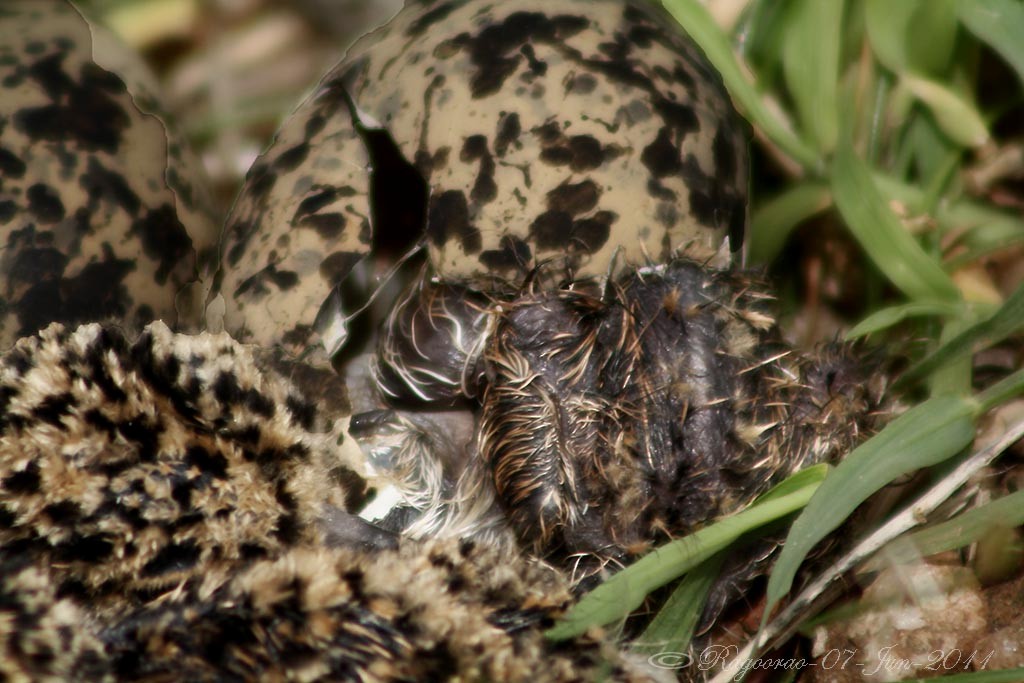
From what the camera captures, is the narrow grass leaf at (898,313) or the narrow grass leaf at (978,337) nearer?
the narrow grass leaf at (978,337)

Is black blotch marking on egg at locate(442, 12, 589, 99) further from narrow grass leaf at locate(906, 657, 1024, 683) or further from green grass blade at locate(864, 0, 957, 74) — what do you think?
narrow grass leaf at locate(906, 657, 1024, 683)

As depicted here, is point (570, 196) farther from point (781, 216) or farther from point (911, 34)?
point (911, 34)

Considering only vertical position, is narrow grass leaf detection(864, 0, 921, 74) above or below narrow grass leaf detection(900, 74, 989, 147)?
above

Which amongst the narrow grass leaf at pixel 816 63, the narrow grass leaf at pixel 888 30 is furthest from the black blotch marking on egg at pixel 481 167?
the narrow grass leaf at pixel 888 30

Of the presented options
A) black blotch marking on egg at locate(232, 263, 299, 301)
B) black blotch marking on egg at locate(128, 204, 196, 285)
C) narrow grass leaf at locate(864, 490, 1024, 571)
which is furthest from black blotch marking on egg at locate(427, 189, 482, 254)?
narrow grass leaf at locate(864, 490, 1024, 571)

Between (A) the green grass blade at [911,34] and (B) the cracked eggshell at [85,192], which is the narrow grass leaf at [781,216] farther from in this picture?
(B) the cracked eggshell at [85,192]

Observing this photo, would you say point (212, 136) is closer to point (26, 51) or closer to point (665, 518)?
point (26, 51)
